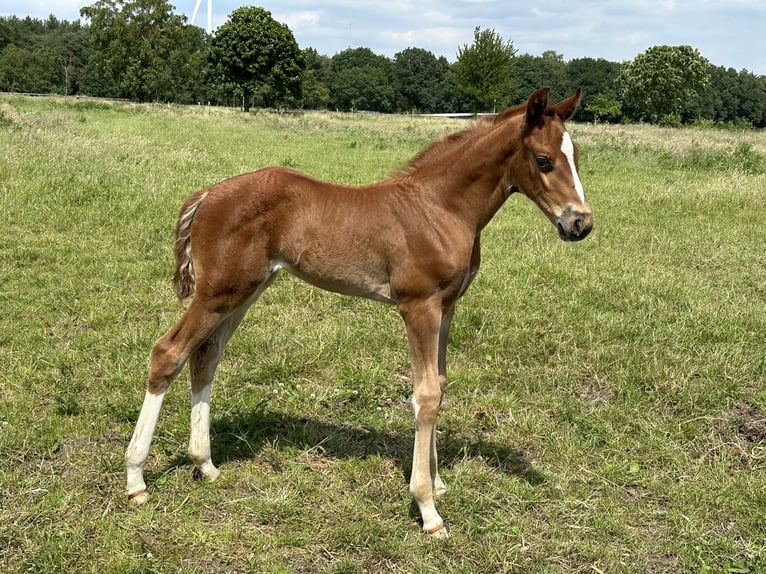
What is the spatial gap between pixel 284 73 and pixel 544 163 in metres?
50.8

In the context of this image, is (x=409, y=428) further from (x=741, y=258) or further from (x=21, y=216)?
(x=21, y=216)

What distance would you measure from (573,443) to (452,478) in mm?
892

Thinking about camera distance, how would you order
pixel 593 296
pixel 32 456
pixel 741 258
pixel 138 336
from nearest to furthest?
pixel 32 456
pixel 138 336
pixel 593 296
pixel 741 258

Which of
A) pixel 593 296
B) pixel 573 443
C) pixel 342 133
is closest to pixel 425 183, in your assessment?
pixel 573 443

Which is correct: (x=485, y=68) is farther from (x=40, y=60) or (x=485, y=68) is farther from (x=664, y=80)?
(x=40, y=60)

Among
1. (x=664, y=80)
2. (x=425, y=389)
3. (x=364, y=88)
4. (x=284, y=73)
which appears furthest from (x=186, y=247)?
(x=364, y=88)

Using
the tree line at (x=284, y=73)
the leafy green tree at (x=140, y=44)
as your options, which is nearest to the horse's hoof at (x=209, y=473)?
the tree line at (x=284, y=73)

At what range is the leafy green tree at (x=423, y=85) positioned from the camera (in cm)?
9612

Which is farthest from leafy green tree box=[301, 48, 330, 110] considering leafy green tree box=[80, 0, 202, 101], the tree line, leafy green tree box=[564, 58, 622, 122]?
leafy green tree box=[564, 58, 622, 122]

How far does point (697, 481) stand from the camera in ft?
11.2

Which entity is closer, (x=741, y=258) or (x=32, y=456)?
(x=32, y=456)

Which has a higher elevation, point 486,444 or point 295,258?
point 295,258

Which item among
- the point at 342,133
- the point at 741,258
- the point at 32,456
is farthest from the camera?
the point at 342,133

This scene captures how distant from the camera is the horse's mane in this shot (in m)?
3.06
